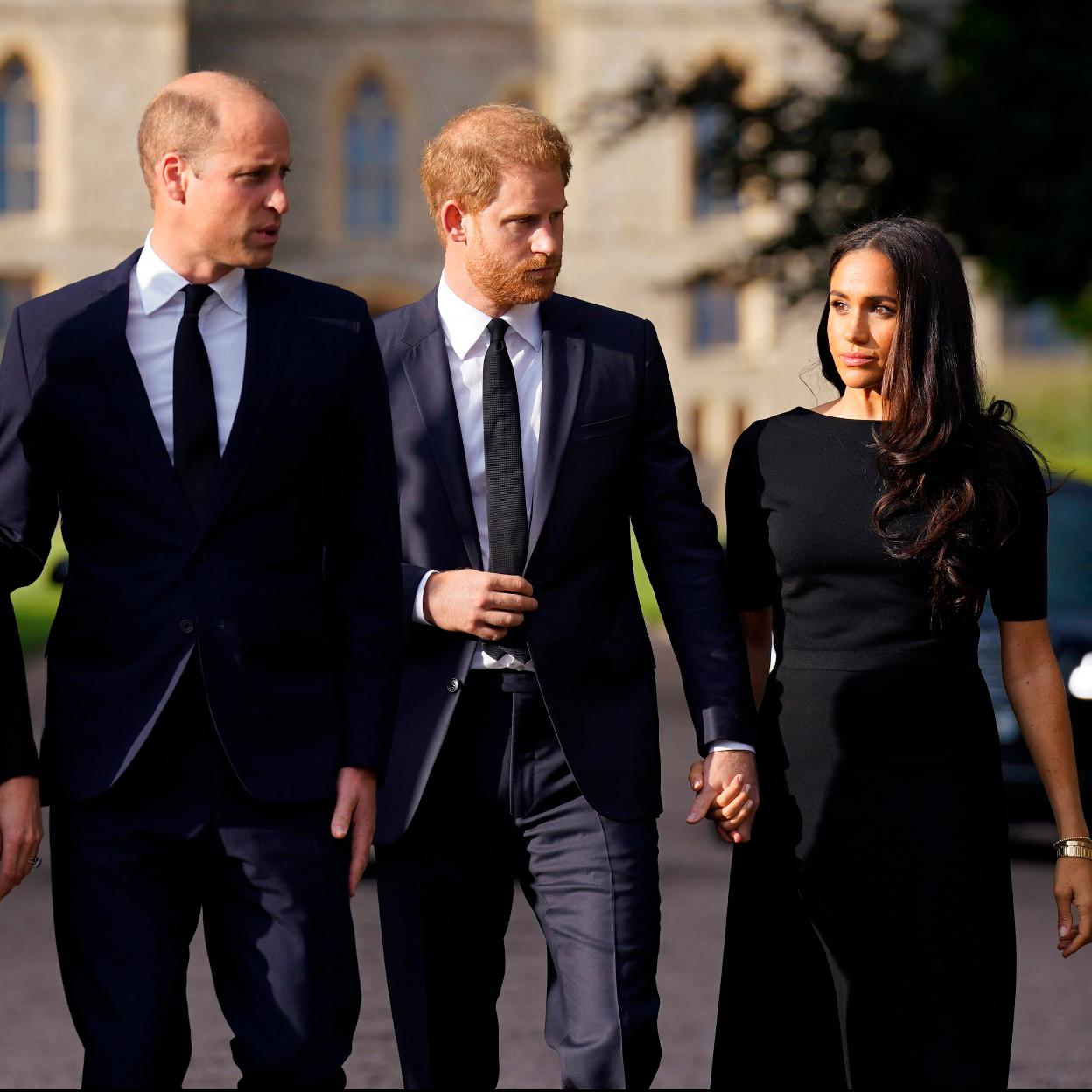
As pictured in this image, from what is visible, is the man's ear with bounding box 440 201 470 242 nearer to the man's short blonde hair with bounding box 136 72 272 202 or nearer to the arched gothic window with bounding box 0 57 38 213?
the man's short blonde hair with bounding box 136 72 272 202

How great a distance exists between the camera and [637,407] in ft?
14.6

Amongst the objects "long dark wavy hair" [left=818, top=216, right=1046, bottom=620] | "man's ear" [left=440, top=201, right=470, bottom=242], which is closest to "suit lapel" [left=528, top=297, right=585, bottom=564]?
"man's ear" [left=440, top=201, right=470, bottom=242]

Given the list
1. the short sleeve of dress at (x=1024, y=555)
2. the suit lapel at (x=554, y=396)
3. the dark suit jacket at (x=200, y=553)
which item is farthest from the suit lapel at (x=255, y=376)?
the short sleeve of dress at (x=1024, y=555)

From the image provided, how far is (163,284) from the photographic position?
3908 mm

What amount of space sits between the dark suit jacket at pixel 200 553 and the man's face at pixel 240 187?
155 mm

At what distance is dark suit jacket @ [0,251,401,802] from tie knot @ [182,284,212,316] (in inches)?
3.6

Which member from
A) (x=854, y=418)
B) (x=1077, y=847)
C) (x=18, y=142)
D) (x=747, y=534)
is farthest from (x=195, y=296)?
(x=18, y=142)

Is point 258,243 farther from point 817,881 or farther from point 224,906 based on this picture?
point 817,881

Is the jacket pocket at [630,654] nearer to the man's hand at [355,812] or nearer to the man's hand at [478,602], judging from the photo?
the man's hand at [478,602]

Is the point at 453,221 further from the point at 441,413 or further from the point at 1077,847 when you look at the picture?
the point at 1077,847

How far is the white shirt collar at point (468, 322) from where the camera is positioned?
440cm

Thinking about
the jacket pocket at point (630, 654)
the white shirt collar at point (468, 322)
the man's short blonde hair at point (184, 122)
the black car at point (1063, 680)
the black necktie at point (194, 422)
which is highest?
the man's short blonde hair at point (184, 122)

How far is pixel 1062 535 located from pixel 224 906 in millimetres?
7110

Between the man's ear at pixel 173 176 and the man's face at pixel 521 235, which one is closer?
the man's ear at pixel 173 176
